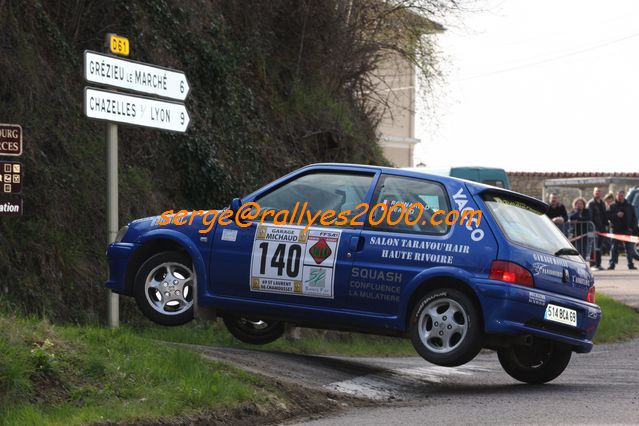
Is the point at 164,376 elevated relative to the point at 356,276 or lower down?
lower down

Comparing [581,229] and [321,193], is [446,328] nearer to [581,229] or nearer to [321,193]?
[321,193]

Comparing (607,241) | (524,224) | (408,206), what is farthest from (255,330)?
(607,241)

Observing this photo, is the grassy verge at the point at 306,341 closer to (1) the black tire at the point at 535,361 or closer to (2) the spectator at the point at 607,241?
(1) the black tire at the point at 535,361

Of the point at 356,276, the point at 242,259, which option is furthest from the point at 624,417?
the point at 242,259

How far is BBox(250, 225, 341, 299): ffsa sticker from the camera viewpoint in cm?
1073

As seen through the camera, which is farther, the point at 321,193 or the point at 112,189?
the point at 112,189

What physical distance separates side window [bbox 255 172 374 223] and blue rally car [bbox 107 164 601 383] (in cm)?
1

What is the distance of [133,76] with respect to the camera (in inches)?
457

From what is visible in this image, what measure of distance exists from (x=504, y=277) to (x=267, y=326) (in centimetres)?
308

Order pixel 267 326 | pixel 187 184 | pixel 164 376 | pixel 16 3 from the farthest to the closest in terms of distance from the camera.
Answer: pixel 187 184
pixel 16 3
pixel 267 326
pixel 164 376

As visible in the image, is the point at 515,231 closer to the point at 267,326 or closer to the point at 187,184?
the point at 267,326

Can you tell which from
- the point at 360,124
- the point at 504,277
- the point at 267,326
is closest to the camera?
the point at 504,277

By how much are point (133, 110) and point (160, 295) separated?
1.76 m

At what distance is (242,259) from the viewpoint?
36.4 ft
